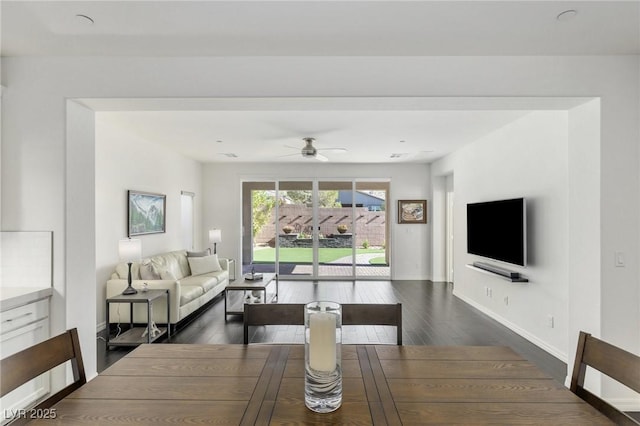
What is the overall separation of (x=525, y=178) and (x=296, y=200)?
182 inches

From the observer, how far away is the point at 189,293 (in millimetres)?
4316

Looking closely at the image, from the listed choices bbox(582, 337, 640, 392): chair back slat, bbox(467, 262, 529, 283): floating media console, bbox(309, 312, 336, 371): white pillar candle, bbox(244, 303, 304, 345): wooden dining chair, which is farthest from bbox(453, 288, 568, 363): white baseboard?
bbox(309, 312, 336, 371): white pillar candle

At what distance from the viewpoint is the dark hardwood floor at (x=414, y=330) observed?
Result: 349 centimetres

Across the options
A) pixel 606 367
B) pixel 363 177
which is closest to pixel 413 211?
pixel 363 177

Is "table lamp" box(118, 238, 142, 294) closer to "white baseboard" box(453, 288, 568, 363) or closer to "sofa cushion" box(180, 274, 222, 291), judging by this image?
"sofa cushion" box(180, 274, 222, 291)

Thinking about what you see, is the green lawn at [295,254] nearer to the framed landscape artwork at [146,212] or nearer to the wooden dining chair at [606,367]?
the framed landscape artwork at [146,212]

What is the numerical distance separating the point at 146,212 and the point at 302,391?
15.4ft

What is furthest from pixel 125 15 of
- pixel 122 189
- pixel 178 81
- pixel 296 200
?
pixel 296 200

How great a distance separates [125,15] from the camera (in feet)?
6.43

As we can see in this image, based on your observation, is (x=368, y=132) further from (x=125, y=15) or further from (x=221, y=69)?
(x=125, y=15)

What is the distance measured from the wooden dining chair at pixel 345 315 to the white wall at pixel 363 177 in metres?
5.82

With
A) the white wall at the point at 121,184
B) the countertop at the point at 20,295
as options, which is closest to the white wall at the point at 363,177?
the white wall at the point at 121,184

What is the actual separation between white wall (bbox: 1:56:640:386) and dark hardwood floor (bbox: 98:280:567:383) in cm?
113

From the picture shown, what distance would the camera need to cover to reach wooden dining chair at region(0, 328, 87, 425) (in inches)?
43.4
